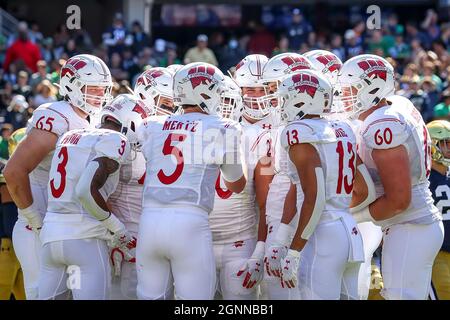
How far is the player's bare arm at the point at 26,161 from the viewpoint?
650cm

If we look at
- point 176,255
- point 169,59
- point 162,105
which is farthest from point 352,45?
point 176,255

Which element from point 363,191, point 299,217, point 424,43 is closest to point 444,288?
point 363,191

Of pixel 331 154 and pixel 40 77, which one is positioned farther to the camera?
pixel 40 77

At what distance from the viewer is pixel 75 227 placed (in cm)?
614

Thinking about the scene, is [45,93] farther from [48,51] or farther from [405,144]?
[405,144]

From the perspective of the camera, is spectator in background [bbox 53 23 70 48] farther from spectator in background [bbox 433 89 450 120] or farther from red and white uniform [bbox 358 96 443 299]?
red and white uniform [bbox 358 96 443 299]

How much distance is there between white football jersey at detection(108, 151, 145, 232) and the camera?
264 inches

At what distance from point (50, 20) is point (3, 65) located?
12.0 ft

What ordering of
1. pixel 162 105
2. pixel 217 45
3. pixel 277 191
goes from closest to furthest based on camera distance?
pixel 277 191
pixel 162 105
pixel 217 45

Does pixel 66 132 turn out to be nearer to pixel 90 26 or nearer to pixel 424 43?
pixel 424 43

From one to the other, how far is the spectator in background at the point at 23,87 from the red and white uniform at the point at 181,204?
7885 millimetres

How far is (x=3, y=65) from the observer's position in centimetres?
1573

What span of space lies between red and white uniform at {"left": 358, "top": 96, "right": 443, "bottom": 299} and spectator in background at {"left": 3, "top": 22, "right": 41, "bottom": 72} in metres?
9.82

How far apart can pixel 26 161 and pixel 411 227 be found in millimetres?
2471
